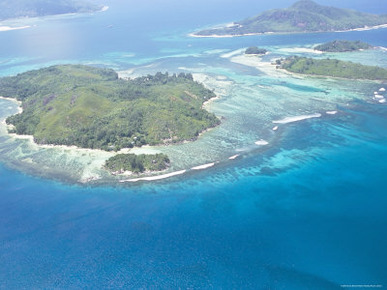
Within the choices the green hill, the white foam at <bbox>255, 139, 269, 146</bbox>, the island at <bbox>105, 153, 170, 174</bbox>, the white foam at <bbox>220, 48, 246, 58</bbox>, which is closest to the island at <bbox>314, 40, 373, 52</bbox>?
the white foam at <bbox>220, 48, 246, 58</bbox>

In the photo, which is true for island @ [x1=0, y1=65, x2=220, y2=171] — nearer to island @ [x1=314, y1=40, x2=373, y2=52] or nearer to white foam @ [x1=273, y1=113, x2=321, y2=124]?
white foam @ [x1=273, y1=113, x2=321, y2=124]

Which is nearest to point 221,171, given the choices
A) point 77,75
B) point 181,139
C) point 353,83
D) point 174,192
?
point 174,192

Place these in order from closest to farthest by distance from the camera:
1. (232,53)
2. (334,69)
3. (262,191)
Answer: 1. (262,191)
2. (334,69)
3. (232,53)

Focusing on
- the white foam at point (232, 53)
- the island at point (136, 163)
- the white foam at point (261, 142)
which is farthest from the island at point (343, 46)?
the island at point (136, 163)

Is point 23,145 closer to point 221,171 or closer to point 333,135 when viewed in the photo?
point 221,171

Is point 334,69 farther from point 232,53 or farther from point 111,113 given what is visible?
point 111,113

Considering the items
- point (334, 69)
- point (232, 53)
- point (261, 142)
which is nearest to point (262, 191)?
point (261, 142)

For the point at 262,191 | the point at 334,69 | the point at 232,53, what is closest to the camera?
the point at 262,191
